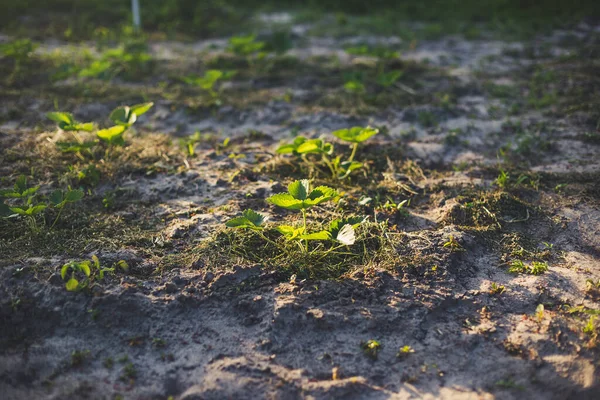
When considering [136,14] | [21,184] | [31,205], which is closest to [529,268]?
[31,205]

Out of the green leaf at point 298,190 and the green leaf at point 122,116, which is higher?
the green leaf at point 122,116

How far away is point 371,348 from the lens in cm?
197

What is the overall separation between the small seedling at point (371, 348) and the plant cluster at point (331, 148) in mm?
1186

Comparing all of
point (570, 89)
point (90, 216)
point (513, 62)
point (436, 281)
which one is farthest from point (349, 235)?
point (513, 62)

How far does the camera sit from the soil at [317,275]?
1880 mm

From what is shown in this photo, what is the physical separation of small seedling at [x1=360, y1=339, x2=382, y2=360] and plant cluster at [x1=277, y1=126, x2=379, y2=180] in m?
1.19

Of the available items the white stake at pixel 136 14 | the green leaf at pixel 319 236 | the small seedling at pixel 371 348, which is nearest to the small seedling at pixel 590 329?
the small seedling at pixel 371 348

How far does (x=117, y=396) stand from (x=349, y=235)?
1.06 m

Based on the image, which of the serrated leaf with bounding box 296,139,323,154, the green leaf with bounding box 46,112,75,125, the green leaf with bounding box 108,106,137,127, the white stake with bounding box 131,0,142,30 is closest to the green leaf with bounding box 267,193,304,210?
the serrated leaf with bounding box 296,139,323,154

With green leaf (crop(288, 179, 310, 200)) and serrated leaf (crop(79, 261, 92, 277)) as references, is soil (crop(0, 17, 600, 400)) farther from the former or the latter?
green leaf (crop(288, 179, 310, 200))

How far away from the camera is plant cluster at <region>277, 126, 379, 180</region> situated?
2926mm

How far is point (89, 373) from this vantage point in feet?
6.15

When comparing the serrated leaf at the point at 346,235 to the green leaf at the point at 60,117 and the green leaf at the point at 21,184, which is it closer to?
the green leaf at the point at 21,184

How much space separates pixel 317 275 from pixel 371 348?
439mm
